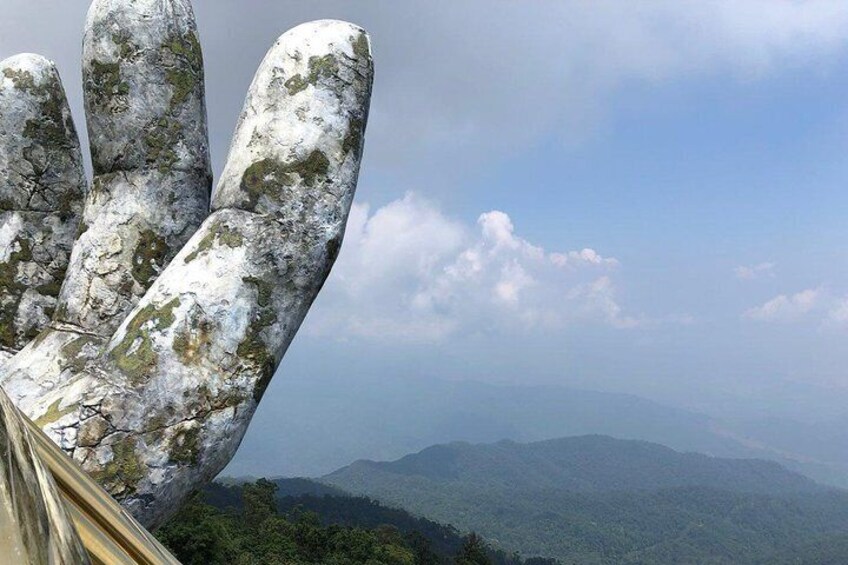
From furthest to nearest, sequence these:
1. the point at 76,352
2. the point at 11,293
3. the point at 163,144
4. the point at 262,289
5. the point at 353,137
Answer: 1. the point at 11,293
2. the point at 163,144
3. the point at 76,352
4. the point at 353,137
5. the point at 262,289

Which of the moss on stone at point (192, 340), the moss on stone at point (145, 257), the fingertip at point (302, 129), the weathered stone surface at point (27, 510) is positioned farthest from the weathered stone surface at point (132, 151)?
the weathered stone surface at point (27, 510)

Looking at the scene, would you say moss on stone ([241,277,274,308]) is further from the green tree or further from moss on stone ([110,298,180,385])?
the green tree

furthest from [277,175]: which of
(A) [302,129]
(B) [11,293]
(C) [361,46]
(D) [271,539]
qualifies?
(D) [271,539]

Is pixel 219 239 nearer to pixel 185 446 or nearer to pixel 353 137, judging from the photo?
pixel 353 137

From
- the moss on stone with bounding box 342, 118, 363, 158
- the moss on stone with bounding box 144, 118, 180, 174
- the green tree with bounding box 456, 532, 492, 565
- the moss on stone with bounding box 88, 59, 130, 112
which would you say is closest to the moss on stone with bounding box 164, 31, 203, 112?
the moss on stone with bounding box 144, 118, 180, 174

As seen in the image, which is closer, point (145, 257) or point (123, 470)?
point (123, 470)

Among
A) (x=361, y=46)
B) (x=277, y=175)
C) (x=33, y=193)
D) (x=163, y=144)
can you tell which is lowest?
(x=33, y=193)

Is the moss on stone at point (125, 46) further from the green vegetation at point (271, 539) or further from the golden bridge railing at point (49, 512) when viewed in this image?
the green vegetation at point (271, 539)
